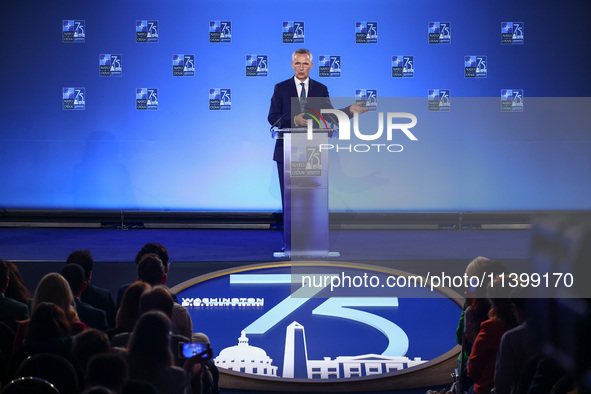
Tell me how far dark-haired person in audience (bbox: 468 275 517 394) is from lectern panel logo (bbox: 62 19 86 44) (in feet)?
21.0

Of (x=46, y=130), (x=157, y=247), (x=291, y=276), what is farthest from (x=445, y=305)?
(x=46, y=130)

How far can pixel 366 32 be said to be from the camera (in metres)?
7.55

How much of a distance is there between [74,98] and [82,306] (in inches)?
207

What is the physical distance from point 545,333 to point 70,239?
5.89m

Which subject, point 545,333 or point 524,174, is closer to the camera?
point 545,333

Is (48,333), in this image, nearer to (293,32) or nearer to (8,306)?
(8,306)

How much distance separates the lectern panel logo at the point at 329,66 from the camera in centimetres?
754

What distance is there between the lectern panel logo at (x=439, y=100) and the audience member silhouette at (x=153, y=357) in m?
6.13

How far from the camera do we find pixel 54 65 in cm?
754

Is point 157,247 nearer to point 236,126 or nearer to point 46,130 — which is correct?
point 236,126

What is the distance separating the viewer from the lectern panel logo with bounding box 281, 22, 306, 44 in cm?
753

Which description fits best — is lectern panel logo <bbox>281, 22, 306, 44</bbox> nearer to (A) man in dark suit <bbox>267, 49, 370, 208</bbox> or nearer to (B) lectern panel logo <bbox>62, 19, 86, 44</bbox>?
(A) man in dark suit <bbox>267, 49, 370, 208</bbox>

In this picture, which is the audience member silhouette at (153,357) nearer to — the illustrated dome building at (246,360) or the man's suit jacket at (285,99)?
the illustrated dome building at (246,360)

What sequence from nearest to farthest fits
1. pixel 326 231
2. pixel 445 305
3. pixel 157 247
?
1. pixel 157 247
2. pixel 445 305
3. pixel 326 231
